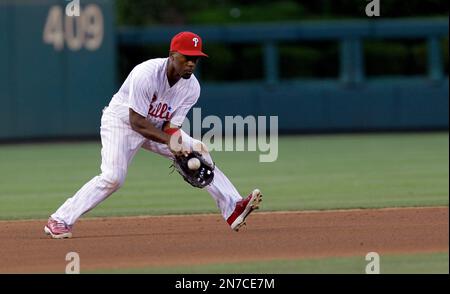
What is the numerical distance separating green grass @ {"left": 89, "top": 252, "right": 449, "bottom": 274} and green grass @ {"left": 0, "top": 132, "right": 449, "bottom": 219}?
378 cm

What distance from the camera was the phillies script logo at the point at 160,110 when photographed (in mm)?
8789

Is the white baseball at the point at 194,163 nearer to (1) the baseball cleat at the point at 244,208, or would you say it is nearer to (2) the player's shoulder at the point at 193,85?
(1) the baseball cleat at the point at 244,208

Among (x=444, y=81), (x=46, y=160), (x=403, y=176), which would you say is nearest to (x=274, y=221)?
(x=403, y=176)

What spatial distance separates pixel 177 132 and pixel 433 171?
7.47m

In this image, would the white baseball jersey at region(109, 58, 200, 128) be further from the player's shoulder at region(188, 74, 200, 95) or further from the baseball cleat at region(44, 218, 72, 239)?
the baseball cleat at region(44, 218, 72, 239)

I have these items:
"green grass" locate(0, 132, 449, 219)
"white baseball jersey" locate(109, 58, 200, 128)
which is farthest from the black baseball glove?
"green grass" locate(0, 132, 449, 219)

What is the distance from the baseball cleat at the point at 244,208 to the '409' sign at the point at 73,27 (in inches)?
619

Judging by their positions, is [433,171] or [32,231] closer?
[32,231]

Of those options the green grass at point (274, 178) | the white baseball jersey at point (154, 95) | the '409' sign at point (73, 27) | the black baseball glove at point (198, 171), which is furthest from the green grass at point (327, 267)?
the '409' sign at point (73, 27)

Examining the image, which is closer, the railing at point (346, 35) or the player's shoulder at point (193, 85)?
the player's shoulder at point (193, 85)

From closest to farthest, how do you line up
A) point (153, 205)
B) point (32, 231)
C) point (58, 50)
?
point (32, 231)
point (153, 205)
point (58, 50)

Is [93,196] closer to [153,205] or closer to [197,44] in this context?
[197,44]

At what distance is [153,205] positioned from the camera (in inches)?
469

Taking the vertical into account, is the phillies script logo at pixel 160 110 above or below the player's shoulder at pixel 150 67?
below
